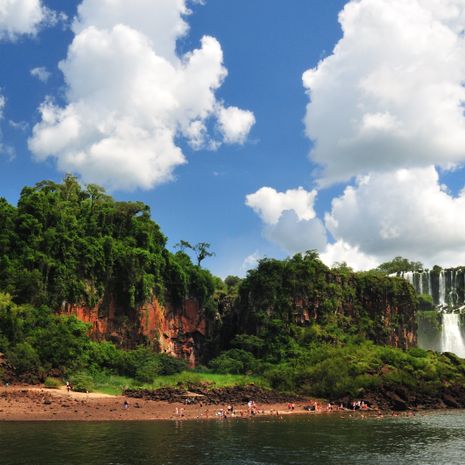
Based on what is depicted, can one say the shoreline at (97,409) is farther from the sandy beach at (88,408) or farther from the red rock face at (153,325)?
the red rock face at (153,325)

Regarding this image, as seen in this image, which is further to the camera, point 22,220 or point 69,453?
point 22,220

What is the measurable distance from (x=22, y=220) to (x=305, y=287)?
40113 mm

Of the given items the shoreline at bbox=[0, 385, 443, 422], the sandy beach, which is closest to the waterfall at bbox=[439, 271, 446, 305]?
the shoreline at bbox=[0, 385, 443, 422]

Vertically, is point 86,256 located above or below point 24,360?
above

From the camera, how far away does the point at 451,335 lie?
3406 inches

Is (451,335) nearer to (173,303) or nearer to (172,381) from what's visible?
(173,303)

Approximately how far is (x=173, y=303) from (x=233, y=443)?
41812mm

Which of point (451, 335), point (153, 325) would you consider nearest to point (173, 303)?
point (153, 325)

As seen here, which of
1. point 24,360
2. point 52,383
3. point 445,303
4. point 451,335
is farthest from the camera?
point 445,303

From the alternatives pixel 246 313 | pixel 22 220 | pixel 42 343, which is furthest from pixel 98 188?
pixel 42 343

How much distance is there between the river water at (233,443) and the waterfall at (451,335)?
2080 inches

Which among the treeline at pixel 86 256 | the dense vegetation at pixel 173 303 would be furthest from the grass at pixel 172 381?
the treeline at pixel 86 256

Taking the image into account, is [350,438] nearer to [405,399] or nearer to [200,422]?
[200,422]

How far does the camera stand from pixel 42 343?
46.8 meters
